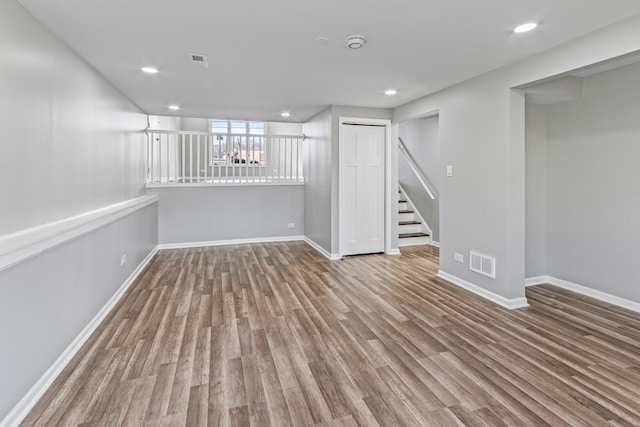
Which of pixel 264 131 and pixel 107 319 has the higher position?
pixel 264 131

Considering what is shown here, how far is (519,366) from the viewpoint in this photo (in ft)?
7.16

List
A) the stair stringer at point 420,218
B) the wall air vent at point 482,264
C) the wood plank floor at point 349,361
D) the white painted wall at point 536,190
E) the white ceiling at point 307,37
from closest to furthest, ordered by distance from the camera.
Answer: the wood plank floor at point 349,361
the white ceiling at point 307,37
the wall air vent at point 482,264
the white painted wall at point 536,190
the stair stringer at point 420,218

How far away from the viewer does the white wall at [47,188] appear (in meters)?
1.77

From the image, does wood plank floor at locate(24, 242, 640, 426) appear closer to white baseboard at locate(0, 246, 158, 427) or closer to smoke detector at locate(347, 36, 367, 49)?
white baseboard at locate(0, 246, 158, 427)

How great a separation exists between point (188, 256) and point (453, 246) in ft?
13.1

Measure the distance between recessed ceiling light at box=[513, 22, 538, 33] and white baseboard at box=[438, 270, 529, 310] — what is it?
2336mm

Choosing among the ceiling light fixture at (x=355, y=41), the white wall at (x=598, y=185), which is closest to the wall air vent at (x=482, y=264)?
the white wall at (x=598, y=185)

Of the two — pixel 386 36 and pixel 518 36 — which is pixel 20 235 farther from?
pixel 518 36

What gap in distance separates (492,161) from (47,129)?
375cm

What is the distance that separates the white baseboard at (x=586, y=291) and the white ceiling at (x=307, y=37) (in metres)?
2.47

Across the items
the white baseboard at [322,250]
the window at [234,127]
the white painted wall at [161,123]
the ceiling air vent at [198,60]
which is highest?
the window at [234,127]

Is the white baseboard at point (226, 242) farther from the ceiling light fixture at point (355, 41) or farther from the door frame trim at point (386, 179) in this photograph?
the ceiling light fixture at point (355, 41)

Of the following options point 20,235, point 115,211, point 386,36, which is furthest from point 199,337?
point 386,36

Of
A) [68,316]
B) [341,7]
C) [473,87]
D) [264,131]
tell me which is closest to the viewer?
[341,7]
